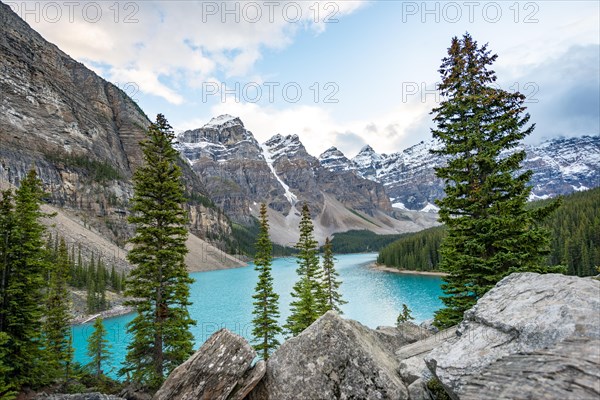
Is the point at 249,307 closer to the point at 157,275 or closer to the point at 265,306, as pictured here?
the point at 265,306

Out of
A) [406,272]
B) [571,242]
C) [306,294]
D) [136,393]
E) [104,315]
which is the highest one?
[306,294]

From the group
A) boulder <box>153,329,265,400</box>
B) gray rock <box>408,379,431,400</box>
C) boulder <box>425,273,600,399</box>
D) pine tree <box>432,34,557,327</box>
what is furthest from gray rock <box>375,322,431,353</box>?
boulder <box>153,329,265,400</box>

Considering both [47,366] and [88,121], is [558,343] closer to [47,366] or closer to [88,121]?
[47,366]

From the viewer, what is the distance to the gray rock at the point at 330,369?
7816 millimetres

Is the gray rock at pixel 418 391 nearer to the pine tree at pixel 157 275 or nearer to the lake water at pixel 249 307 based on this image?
the pine tree at pixel 157 275

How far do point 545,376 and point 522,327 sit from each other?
1.80m

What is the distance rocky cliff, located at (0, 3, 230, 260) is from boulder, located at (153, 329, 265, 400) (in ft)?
453

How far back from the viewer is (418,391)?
7645mm

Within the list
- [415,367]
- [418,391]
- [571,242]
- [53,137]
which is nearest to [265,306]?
[415,367]

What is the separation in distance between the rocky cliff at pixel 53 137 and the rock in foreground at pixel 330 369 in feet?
458

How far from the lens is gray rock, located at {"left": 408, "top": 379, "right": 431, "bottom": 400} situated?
7545mm

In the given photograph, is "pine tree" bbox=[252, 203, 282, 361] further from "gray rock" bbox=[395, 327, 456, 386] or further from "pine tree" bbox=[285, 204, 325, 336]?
"gray rock" bbox=[395, 327, 456, 386]

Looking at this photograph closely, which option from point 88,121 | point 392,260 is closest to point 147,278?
point 392,260

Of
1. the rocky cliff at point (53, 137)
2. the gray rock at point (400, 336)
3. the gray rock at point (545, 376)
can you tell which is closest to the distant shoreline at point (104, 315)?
the gray rock at point (400, 336)
